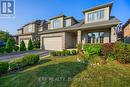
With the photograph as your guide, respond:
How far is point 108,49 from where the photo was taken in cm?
1169

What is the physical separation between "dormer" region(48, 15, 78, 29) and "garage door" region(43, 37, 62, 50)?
2.90m

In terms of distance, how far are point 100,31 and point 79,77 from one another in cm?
1184

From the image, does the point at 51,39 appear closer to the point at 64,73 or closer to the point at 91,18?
the point at 91,18

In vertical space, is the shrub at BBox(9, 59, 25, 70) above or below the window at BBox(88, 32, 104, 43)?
below

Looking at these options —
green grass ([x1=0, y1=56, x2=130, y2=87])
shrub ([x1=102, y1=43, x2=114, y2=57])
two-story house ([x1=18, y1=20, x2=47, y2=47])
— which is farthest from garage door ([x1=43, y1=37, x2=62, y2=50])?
green grass ([x1=0, y1=56, x2=130, y2=87])

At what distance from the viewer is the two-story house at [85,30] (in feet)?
56.3

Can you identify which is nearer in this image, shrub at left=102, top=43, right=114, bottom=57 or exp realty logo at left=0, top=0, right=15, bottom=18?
shrub at left=102, top=43, right=114, bottom=57

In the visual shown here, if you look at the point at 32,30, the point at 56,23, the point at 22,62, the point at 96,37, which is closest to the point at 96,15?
the point at 96,37

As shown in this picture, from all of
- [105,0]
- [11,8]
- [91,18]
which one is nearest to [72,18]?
[91,18]

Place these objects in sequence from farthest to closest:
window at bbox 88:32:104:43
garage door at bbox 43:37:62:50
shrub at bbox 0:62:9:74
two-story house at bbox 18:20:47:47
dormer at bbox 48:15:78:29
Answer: two-story house at bbox 18:20:47:47, dormer at bbox 48:15:78:29, garage door at bbox 43:37:62:50, window at bbox 88:32:104:43, shrub at bbox 0:62:9:74

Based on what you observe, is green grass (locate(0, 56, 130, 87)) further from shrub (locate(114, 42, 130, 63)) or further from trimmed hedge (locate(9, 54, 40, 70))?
trimmed hedge (locate(9, 54, 40, 70))

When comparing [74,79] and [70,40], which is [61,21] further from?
[74,79]

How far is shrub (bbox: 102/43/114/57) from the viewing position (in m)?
11.5

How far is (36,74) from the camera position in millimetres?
8750
